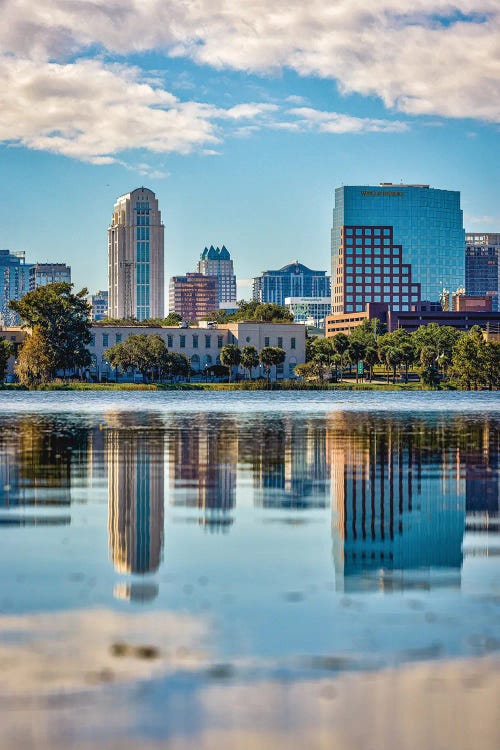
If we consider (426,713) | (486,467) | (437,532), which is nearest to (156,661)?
(426,713)

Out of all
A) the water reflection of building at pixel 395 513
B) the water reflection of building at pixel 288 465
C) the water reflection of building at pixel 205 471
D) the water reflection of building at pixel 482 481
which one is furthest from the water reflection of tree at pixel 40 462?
the water reflection of building at pixel 482 481

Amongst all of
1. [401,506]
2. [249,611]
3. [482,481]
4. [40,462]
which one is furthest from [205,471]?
[249,611]

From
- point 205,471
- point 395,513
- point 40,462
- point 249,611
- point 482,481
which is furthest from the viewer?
point 40,462

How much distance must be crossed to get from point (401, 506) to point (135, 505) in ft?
20.9

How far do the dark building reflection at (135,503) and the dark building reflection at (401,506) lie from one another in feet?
11.7

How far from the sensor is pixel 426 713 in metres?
13.0

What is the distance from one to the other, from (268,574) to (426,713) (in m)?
7.46

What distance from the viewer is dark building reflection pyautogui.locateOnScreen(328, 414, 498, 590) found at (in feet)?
67.6

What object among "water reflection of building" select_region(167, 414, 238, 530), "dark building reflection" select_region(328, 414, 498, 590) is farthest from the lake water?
"water reflection of building" select_region(167, 414, 238, 530)

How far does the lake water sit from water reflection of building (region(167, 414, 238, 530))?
0.67 feet

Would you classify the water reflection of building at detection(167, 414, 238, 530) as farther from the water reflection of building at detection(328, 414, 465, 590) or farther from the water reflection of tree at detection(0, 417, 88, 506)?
the water reflection of tree at detection(0, 417, 88, 506)

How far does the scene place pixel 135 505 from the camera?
29.3 m

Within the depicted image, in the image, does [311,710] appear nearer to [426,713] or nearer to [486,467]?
[426,713]

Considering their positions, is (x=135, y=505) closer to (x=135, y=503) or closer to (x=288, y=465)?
(x=135, y=503)
